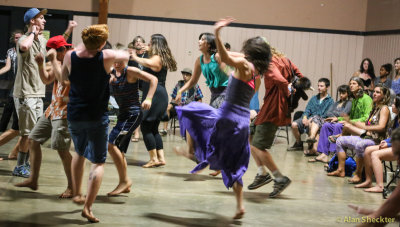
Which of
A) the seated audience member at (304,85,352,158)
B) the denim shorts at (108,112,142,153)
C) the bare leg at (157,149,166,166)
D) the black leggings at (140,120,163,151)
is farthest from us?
the seated audience member at (304,85,352,158)

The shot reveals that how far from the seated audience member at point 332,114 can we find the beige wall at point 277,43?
442 centimetres

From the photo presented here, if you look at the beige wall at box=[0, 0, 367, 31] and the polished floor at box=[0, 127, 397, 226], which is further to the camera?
the beige wall at box=[0, 0, 367, 31]

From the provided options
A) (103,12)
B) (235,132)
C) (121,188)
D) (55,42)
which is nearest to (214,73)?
(235,132)

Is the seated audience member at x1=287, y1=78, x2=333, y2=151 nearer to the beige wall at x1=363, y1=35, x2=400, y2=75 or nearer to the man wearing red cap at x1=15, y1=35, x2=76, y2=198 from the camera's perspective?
the beige wall at x1=363, y1=35, x2=400, y2=75

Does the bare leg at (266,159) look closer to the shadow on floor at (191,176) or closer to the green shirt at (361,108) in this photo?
the shadow on floor at (191,176)

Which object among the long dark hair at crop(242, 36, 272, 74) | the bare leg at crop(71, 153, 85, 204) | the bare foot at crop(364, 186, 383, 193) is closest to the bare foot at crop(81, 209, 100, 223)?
the bare leg at crop(71, 153, 85, 204)

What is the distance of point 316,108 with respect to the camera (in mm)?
8789

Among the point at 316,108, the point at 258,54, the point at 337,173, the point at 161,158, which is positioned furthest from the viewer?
the point at 316,108

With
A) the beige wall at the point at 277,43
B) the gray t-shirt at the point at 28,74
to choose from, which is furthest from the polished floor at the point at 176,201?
the beige wall at the point at 277,43

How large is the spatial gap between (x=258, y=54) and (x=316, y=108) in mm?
4535

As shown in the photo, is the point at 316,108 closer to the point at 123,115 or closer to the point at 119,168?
the point at 123,115

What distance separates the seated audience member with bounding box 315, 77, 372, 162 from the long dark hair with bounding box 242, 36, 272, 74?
296 cm

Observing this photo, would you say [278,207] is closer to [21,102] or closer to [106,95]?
[106,95]

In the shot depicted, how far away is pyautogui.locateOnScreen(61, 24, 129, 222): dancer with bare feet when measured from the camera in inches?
149
